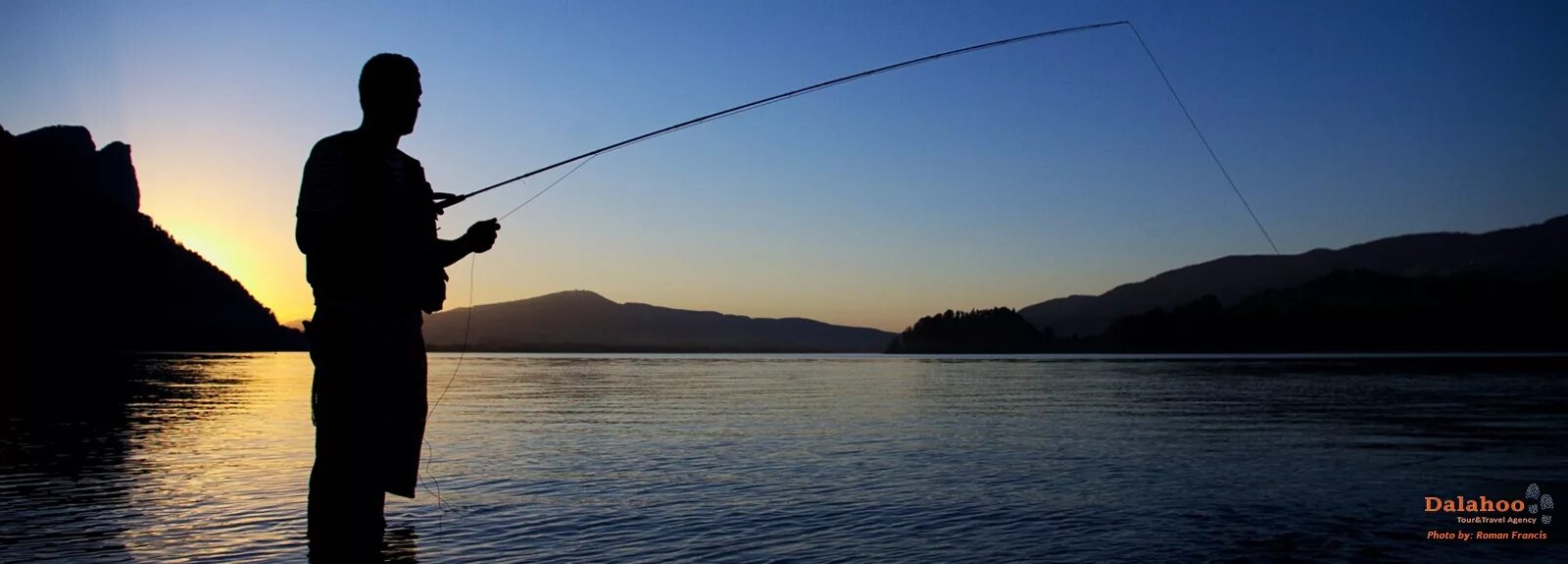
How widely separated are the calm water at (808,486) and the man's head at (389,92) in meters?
5.37

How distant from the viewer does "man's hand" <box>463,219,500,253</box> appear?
4077 mm

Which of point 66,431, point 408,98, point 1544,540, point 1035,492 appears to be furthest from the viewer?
point 66,431

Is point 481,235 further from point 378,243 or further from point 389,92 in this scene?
point 389,92

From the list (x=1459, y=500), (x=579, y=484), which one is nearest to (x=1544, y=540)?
(x=1459, y=500)

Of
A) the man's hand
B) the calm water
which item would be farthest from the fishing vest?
the calm water

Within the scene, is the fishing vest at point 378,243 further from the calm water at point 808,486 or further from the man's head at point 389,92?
the calm water at point 808,486

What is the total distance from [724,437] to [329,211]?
17963mm

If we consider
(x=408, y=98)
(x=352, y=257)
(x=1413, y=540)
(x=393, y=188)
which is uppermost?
(x=408, y=98)

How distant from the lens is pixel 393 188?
12.7 feet

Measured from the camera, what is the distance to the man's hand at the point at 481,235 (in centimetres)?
408

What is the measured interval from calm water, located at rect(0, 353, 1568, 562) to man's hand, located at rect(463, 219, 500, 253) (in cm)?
500

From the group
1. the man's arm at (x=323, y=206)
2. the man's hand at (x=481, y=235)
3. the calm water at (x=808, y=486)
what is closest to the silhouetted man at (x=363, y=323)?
the man's arm at (x=323, y=206)

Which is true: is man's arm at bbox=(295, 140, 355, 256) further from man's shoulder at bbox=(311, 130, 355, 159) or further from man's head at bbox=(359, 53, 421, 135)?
man's head at bbox=(359, 53, 421, 135)

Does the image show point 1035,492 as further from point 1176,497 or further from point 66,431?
point 66,431
